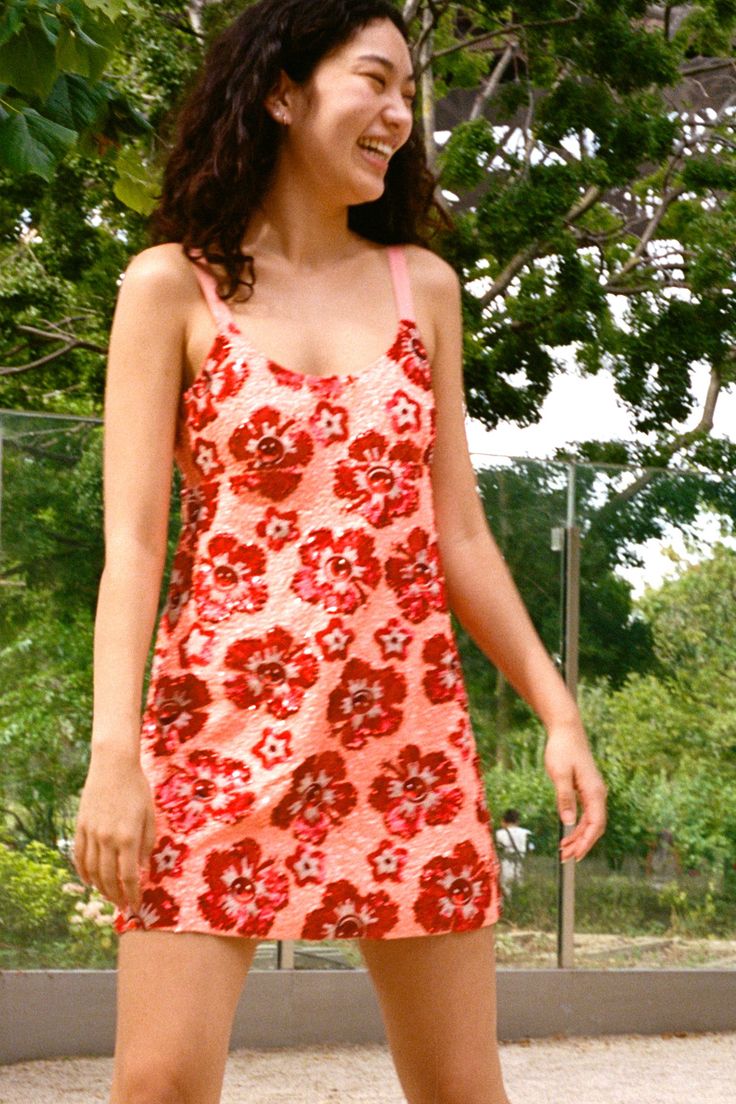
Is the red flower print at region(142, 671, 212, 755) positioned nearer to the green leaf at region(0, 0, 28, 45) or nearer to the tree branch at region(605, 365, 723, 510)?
the green leaf at region(0, 0, 28, 45)

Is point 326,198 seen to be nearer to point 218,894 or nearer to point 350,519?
point 350,519

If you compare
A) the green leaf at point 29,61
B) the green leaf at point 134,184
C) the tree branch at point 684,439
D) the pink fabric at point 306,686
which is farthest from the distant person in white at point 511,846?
the pink fabric at point 306,686

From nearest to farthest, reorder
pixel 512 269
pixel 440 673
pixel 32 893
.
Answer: pixel 440 673, pixel 32 893, pixel 512 269

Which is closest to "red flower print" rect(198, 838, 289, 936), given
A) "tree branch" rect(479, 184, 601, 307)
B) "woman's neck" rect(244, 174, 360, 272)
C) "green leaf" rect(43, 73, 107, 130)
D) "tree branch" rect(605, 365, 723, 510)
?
"woman's neck" rect(244, 174, 360, 272)

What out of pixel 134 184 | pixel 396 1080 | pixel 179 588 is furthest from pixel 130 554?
pixel 396 1080

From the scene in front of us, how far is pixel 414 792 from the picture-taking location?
1.99 meters

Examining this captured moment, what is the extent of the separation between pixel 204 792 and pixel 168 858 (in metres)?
0.08

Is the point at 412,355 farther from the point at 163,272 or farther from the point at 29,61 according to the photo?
the point at 29,61

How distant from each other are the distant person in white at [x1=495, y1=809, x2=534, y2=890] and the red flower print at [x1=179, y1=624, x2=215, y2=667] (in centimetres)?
473

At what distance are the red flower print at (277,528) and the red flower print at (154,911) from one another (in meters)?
0.40

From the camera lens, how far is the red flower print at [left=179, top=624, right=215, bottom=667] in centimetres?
194

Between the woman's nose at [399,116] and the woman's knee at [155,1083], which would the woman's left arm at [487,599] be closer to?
the woman's nose at [399,116]

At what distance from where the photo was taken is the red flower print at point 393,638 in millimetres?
1990

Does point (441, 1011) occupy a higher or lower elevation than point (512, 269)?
lower
